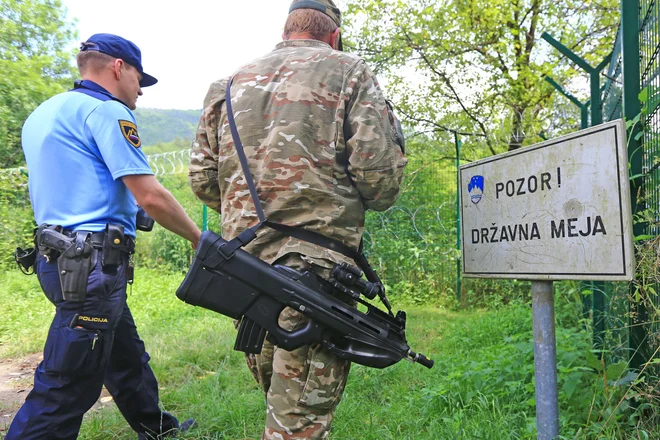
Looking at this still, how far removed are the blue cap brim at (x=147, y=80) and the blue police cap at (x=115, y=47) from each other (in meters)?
0.12

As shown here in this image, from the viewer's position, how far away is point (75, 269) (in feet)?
6.43

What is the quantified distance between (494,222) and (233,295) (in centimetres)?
98

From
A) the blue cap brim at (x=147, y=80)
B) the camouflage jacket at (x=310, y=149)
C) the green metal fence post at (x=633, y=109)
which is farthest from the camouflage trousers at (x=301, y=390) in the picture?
the blue cap brim at (x=147, y=80)

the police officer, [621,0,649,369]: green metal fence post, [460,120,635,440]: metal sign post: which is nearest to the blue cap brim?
the police officer

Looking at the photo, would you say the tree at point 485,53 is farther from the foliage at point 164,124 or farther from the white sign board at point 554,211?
the foliage at point 164,124

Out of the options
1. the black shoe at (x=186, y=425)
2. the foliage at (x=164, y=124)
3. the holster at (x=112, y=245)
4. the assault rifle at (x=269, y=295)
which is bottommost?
the black shoe at (x=186, y=425)

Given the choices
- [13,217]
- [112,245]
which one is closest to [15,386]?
[112,245]

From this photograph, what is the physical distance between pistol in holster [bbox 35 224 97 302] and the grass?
3.70ft

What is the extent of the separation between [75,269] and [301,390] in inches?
42.4

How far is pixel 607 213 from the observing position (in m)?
1.38

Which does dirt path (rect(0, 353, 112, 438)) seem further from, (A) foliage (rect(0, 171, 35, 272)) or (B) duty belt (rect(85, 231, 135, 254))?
(A) foliage (rect(0, 171, 35, 272))

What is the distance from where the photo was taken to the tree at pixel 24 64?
795 cm

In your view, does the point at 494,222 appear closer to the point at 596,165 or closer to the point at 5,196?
the point at 596,165

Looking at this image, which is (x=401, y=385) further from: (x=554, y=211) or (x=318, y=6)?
(x=318, y=6)
